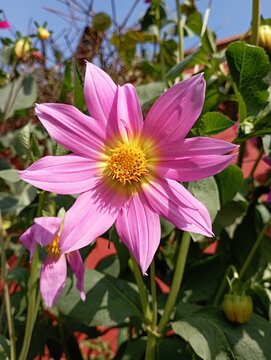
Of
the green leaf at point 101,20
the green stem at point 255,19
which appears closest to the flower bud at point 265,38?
the green stem at point 255,19

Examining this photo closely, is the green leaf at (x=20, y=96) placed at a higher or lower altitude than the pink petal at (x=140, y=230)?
higher

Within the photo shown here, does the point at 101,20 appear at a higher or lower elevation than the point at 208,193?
higher

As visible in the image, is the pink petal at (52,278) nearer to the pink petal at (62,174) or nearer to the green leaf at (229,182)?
the pink petal at (62,174)

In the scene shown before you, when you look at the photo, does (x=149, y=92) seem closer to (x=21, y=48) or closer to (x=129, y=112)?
(x=129, y=112)

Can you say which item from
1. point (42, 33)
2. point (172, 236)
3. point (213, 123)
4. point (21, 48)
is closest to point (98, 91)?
point (213, 123)

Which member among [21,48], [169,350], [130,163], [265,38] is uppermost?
[21,48]

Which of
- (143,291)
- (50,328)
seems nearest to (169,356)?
(143,291)

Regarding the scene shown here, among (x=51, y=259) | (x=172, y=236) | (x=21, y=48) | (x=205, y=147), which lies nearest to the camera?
(x=205, y=147)

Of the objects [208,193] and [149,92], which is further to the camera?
[149,92]
